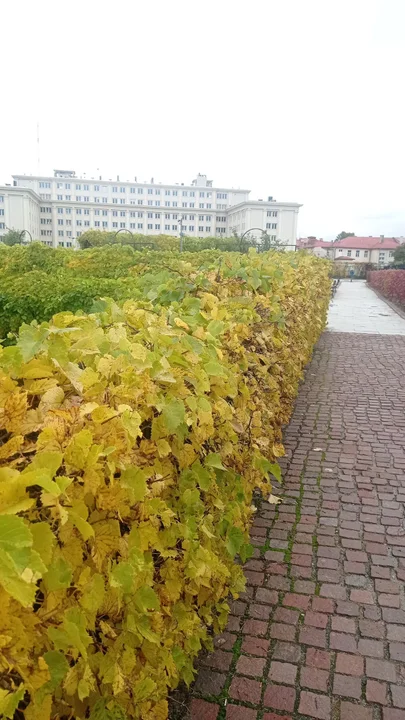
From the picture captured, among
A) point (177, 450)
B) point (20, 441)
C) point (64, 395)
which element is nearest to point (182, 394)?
point (177, 450)

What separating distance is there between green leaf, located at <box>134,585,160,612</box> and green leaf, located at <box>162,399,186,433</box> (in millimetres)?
533

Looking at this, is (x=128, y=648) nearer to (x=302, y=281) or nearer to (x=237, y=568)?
(x=237, y=568)

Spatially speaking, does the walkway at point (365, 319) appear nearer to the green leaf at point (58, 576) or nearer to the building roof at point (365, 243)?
the green leaf at point (58, 576)

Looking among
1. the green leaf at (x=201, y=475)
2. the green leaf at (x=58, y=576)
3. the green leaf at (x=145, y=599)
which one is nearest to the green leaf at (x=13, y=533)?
the green leaf at (x=58, y=576)

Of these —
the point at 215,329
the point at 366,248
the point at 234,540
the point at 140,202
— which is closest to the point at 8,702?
the point at 234,540

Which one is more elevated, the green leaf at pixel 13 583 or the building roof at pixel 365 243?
the building roof at pixel 365 243

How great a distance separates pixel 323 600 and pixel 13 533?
8.12 ft

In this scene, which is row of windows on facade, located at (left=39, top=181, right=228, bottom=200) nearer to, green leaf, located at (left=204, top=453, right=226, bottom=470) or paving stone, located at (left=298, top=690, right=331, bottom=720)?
green leaf, located at (left=204, top=453, right=226, bottom=470)

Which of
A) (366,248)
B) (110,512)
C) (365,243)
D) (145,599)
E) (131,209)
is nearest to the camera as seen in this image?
(110,512)

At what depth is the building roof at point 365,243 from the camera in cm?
11581

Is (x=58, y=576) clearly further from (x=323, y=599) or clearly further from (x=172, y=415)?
(x=323, y=599)

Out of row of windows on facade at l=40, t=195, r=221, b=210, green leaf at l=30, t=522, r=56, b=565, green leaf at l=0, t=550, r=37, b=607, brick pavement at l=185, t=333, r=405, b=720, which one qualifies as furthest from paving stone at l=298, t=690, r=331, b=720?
row of windows on facade at l=40, t=195, r=221, b=210

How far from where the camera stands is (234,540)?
2660 millimetres

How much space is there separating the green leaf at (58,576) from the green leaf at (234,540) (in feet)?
4.78
